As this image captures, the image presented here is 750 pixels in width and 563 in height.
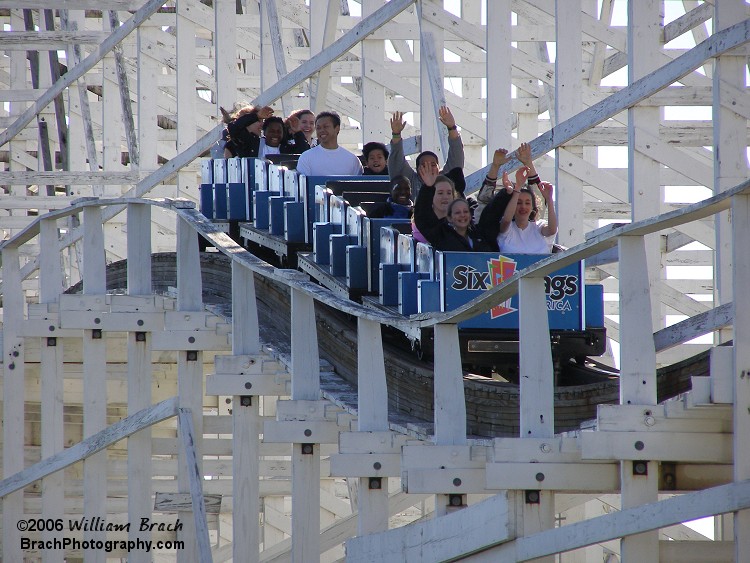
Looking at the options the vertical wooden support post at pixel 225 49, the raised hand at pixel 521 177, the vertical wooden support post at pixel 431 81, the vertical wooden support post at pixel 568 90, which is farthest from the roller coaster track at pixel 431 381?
the vertical wooden support post at pixel 225 49

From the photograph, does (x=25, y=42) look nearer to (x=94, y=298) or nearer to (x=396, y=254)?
(x=94, y=298)

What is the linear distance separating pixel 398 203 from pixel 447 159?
0.52 meters

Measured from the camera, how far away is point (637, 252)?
5.46 meters

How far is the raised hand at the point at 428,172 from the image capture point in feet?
31.8

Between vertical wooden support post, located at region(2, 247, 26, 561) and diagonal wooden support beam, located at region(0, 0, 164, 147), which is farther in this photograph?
diagonal wooden support beam, located at region(0, 0, 164, 147)

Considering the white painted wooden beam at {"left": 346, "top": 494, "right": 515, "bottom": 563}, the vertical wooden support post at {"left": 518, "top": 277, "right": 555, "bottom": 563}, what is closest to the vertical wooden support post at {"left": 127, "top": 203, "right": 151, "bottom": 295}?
the white painted wooden beam at {"left": 346, "top": 494, "right": 515, "bottom": 563}

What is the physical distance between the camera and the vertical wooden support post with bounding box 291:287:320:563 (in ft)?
26.8

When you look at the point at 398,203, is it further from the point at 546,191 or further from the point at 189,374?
the point at 189,374

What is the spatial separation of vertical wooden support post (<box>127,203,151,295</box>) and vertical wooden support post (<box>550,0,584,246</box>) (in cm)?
300

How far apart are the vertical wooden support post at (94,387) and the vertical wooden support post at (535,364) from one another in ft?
16.9

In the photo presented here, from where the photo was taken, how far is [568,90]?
11727 mm

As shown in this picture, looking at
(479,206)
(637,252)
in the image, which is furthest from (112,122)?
(637,252)

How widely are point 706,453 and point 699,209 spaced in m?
0.97

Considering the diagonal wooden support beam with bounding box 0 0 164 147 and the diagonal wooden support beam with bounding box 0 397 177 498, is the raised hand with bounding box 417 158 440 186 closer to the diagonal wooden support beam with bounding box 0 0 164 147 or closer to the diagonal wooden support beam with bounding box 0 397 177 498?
the diagonal wooden support beam with bounding box 0 397 177 498
